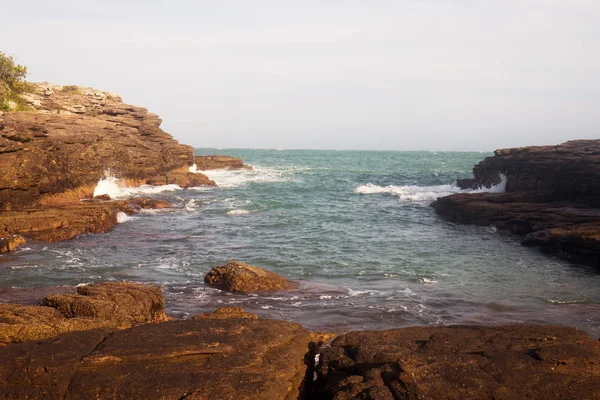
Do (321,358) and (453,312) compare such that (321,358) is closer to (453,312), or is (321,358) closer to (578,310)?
(453,312)

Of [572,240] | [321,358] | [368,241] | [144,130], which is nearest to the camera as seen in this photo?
[321,358]

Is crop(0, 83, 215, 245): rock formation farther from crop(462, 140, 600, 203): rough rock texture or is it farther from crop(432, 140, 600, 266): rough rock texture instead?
crop(462, 140, 600, 203): rough rock texture

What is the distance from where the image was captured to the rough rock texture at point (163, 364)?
5648 millimetres

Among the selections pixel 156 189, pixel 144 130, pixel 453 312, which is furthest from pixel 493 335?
pixel 144 130

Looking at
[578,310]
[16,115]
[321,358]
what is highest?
[16,115]

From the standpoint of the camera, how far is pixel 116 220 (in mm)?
25344

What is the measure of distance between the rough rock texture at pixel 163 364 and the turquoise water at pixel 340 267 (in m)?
4.84

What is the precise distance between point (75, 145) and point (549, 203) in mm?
28402

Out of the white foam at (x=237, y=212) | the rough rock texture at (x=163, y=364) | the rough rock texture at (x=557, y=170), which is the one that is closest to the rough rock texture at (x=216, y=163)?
the white foam at (x=237, y=212)

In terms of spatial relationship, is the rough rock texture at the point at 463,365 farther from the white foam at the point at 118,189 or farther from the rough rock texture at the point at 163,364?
the white foam at the point at 118,189

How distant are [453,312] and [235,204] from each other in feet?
78.8

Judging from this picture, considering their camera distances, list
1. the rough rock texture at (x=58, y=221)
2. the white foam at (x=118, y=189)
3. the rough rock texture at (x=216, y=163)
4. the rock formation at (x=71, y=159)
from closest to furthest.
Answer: the rough rock texture at (x=58, y=221) < the rock formation at (x=71, y=159) < the white foam at (x=118, y=189) < the rough rock texture at (x=216, y=163)

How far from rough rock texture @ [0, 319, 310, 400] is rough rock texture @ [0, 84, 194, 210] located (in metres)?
20.0

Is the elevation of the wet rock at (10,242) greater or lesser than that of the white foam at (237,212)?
greater
